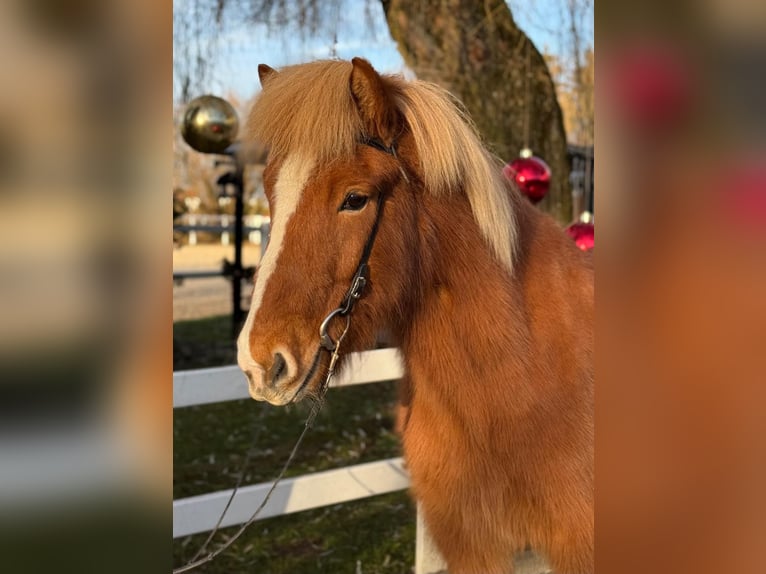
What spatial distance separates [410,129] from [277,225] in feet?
1.50

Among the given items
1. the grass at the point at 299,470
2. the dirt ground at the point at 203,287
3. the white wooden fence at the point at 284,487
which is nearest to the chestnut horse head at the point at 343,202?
the grass at the point at 299,470

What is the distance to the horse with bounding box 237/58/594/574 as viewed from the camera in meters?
1.54

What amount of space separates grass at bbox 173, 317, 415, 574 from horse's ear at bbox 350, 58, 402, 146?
0.84 metres

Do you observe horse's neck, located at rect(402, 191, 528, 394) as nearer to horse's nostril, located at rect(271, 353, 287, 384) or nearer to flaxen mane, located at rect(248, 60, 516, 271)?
flaxen mane, located at rect(248, 60, 516, 271)

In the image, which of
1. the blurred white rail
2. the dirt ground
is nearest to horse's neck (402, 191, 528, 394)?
the blurred white rail

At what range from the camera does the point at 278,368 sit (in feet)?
4.88

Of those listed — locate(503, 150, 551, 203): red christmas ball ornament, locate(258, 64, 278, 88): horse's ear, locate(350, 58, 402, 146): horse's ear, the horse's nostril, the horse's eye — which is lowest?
the horse's nostril

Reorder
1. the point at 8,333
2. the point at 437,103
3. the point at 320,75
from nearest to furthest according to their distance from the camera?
the point at 8,333 < the point at 320,75 < the point at 437,103

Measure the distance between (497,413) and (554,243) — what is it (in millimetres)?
586

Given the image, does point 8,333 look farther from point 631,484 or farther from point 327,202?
point 327,202

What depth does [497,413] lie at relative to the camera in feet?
5.91

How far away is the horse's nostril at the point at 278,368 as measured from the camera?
1476 millimetres

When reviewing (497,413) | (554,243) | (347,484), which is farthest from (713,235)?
(347,484)

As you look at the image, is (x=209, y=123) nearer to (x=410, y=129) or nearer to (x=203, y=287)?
(x=410, y=129)
